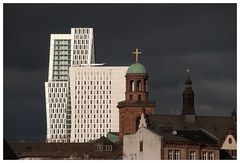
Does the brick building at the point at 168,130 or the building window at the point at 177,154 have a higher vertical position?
the brick building at the point at 168,130

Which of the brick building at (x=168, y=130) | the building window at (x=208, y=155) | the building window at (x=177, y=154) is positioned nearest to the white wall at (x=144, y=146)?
the brick building at (x=168, y=130)

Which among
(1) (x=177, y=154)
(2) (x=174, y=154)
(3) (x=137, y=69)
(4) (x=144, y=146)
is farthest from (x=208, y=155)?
(3) (x=137, y=69)

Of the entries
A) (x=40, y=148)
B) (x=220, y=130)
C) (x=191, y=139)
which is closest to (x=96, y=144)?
(x=40, y=148)

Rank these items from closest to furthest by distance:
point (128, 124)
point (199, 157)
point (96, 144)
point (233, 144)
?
point (199, 157) → point (233, 144) → point (96, 144) → point (128, 124)

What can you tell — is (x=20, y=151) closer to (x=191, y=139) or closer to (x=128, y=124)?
(x=128, y=124)

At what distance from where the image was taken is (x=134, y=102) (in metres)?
153

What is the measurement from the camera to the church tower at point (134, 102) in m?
151

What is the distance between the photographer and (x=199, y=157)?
113 metres

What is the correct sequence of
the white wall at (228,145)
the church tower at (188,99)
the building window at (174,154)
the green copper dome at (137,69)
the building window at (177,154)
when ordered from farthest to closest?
the green copper dome at (137,69), the church tower at (188,99), the white wall at (228,145), the building window at (177,154), the building window at (174,154)

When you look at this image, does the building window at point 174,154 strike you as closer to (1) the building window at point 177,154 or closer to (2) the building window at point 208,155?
(1) the building window at point 177,154

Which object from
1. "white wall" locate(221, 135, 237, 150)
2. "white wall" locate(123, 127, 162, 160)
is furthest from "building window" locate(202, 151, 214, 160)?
"white wall" locate(221, 135, 237, 150)

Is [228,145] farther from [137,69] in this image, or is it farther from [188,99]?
[137,69]

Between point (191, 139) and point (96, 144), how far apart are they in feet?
86.9

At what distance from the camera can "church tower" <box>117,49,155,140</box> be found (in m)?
151
